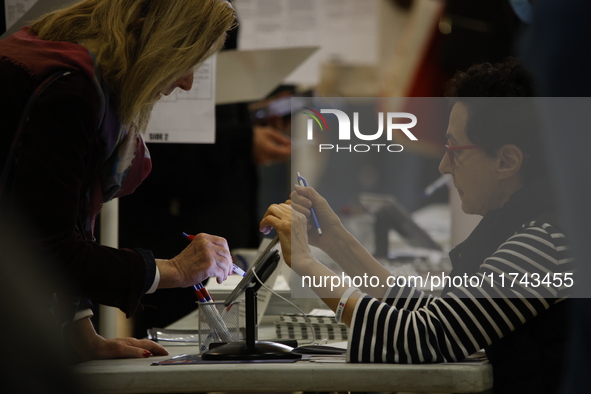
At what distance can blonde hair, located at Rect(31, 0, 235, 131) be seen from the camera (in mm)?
1166

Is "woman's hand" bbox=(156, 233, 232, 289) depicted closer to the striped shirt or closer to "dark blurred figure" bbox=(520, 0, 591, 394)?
the striped shirt

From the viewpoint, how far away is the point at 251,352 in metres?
1.18

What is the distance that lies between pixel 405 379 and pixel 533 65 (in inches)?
23.9

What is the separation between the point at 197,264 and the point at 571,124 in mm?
763

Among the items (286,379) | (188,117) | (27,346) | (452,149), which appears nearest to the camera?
(27,346)

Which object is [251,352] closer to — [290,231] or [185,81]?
[290,231]

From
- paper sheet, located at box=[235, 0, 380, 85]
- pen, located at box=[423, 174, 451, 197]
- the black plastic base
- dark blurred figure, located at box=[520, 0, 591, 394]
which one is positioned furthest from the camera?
paper sheet, located at box=[235, 0, 380, 85]

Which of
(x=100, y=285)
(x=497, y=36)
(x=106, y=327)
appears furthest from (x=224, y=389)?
(x=497, y=36)

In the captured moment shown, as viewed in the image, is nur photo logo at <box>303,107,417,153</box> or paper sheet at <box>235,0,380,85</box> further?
paper sheet at <box>235,0,380,85</box>

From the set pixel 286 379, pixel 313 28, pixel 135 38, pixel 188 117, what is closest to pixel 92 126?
pixel 135 38

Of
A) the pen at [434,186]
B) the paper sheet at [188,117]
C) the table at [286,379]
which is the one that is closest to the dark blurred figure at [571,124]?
the table at [286,379]

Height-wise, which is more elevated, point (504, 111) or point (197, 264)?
point (504, 111)

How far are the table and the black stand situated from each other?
12 cm

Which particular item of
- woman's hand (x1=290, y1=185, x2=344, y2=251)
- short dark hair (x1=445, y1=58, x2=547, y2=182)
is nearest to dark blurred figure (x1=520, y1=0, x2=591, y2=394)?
short dark hair (x1=445, y1=58, x2=547, y2=182)
